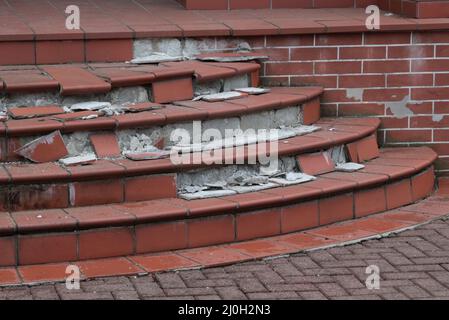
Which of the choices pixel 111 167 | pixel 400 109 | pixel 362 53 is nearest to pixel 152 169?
pixel 111 167

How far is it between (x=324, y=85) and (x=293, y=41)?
0.36 m

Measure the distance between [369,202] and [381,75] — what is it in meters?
→ 1.24

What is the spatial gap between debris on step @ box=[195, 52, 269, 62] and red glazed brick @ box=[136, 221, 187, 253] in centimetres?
165

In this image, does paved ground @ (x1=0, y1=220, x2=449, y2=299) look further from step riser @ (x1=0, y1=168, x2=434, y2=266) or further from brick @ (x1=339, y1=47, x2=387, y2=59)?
brick @ (x1=339, y1=47, x2=387, y2=59)

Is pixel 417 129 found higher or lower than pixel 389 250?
higher

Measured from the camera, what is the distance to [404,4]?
7555 millimetres

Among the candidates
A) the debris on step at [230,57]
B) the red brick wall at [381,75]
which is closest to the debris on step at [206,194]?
the debris on step at [230,57]

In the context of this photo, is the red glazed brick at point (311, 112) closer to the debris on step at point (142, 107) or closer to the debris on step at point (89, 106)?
the debris on step at point (142, 107)

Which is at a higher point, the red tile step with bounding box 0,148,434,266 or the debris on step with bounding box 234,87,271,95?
the debris on step with bounding box 234,87,271,95

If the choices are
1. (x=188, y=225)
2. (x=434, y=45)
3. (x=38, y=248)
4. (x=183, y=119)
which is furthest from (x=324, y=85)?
(x=38, y=248)

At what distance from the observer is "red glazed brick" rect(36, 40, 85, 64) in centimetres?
665

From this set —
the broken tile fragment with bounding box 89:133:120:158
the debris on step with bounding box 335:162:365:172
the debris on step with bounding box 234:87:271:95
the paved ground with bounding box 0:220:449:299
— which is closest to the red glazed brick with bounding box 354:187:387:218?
the debris on step with bounding box 335:162:365:172
